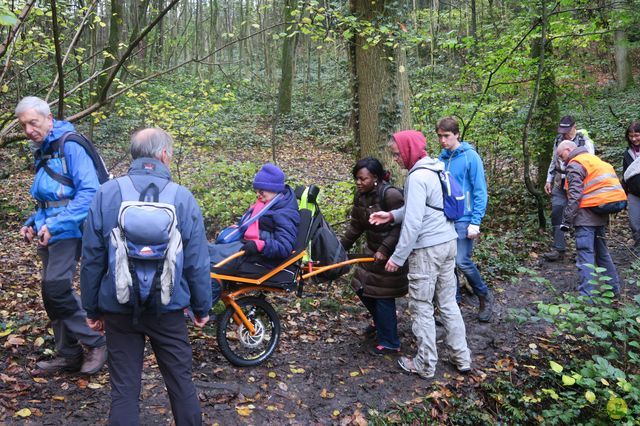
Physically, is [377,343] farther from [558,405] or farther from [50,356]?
[50,356]

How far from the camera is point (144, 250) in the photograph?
9.14ft

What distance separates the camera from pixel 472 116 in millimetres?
9117

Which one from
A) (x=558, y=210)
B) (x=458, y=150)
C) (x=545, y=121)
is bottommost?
(x=558, y=210)

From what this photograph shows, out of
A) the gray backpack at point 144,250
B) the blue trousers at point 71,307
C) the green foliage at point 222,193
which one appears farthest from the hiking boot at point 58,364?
the green foliage at point 222,193

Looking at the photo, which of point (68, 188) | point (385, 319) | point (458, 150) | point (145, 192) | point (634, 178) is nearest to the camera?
point (145, 192)

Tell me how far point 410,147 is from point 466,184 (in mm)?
1687

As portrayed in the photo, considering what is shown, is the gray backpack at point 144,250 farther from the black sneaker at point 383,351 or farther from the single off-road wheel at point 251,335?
the black sneaker at point 383,351

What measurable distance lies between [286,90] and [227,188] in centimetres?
1272

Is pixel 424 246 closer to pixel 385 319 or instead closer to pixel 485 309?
pixel 385 319

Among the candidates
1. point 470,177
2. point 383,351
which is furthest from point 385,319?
point 470,177

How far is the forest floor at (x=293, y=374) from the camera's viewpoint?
3.97 metres

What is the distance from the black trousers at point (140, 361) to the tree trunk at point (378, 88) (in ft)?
13.7

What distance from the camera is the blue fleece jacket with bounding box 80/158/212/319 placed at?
2910 millimetres

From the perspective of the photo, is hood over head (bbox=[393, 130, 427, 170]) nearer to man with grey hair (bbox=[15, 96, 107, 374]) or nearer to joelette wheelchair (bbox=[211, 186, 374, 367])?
joelette wheelchair (bbox=[211, 186, 374, 367])
